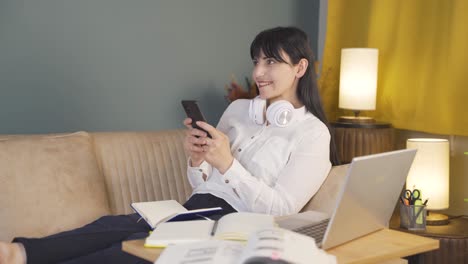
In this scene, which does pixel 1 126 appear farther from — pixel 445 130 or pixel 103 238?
pixel 445 130

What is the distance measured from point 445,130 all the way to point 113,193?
1462 mm

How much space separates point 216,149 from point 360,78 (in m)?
1.25

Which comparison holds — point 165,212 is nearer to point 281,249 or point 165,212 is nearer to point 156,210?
point 156,210

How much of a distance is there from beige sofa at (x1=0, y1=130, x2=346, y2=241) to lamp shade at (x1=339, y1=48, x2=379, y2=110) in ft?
2.75

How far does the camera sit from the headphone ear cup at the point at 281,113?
2131mm

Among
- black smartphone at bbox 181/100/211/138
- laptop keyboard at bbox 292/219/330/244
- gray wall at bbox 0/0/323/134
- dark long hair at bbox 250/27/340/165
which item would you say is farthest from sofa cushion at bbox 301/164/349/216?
gray wall at bbox 0/0/323/134

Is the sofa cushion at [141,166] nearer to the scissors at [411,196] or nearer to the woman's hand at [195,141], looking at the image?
the woman's hand at [195,141]

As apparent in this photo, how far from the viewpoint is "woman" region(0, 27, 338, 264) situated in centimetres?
169

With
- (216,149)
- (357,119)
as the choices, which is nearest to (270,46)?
(216,149)

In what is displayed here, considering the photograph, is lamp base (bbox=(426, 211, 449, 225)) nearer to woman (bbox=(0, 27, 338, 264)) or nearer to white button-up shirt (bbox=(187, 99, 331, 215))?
woman (bbox=(0, 27, 338, 264))

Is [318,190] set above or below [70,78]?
below

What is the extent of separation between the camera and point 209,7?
3.30m

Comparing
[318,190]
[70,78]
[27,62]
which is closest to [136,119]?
[70,78]

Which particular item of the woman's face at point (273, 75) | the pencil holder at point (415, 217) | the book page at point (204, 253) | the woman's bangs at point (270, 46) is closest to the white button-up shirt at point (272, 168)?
the woman's face at point (273, 75)
